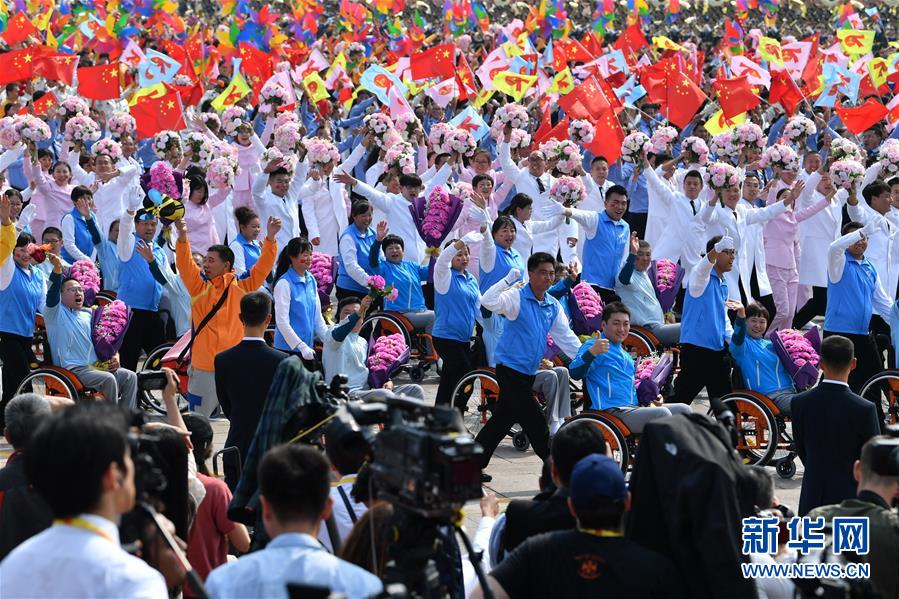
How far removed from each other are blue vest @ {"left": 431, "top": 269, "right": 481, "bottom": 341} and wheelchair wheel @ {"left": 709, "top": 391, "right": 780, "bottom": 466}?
2294 millimetres

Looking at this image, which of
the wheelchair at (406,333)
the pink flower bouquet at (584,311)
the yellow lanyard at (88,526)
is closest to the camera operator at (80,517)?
the yellow lanyard at (88,526)

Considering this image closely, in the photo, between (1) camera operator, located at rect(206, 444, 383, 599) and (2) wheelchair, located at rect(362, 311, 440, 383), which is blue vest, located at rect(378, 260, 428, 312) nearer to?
(2) wheelchair, located at rect(362, 311, 440, 383)

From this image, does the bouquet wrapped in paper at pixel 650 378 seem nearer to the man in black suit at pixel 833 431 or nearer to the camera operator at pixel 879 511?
the man in black suit at pixel 833 431

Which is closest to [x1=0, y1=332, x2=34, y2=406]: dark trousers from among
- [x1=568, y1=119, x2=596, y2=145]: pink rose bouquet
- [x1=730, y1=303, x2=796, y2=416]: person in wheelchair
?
[x1=730, y1=303, x2=796, y2=416]: person in wheelchair

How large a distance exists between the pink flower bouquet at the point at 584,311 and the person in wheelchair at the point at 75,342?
3948 millimetres

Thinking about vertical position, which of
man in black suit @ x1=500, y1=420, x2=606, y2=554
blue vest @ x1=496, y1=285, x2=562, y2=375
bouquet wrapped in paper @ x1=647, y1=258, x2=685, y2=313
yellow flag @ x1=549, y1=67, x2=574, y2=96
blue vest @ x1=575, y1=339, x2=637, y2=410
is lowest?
bouquet wrapped in paper @ x1=647, y1=258, x2=685, y2=313

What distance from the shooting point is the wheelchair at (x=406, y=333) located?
14367mm

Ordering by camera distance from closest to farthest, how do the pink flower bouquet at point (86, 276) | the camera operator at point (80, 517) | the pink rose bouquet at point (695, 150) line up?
1. the camera operator at point (80, 517)
2. the pink flower bouquet at point (86, 276)
3. the pink rose bouquet at point (695, 150)

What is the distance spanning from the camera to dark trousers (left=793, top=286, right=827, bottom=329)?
1641 centimetres

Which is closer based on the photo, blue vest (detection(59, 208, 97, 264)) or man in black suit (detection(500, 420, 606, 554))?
man in black suit (detection(500, 420, 606, 554))

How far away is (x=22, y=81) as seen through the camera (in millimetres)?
21312

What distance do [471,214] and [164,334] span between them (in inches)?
118

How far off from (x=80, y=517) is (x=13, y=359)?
8.54 meters

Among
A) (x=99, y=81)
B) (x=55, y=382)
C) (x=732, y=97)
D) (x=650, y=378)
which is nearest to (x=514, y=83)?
(x=732, y=97)
